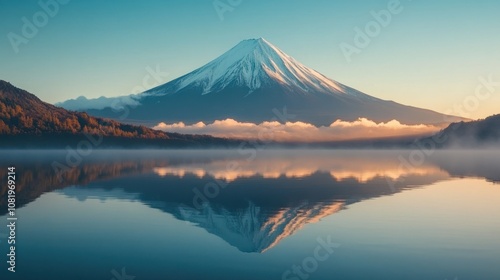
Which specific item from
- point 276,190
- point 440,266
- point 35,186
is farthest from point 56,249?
point 35,186

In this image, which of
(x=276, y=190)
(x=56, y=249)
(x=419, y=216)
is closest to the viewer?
(x=56, y=249)

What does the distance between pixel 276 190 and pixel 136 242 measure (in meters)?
23.8

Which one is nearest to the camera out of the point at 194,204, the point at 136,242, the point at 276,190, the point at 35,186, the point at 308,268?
the point at 308,268

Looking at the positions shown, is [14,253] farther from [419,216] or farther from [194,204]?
[419,216]

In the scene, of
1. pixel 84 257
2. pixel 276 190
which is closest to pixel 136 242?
pixel 84 257

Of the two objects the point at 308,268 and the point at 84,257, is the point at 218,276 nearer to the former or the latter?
the point at 308,268

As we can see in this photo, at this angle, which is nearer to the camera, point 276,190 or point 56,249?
point 56,249

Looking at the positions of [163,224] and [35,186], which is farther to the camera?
[35,186]

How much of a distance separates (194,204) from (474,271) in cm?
2147

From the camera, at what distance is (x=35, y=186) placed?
158 feet

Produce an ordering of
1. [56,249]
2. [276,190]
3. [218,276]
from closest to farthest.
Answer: [218,276] → [56,249] → [276,190]

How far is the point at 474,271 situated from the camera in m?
17.7

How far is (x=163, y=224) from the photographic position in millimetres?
27016

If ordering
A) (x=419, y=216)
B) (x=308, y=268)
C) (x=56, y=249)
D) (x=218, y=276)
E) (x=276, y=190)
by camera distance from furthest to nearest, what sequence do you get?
(x=276, y=190), (x=419, y=216), (x=56, y=249), (x=308, y=268), (x=218, y=276)
